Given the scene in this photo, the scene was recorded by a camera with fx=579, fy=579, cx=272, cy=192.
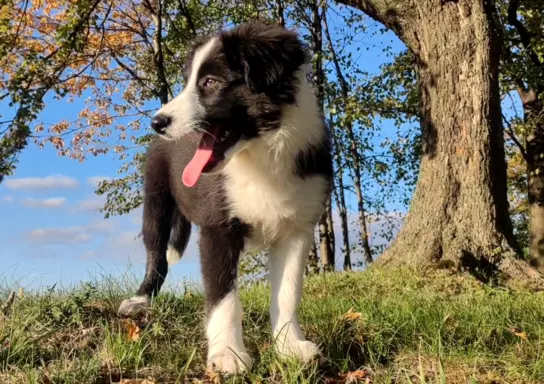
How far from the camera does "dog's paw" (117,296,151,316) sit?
13.1 ft

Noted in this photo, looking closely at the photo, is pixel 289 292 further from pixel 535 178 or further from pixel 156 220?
pixel 535 178

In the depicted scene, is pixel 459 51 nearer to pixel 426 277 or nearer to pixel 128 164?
pixel 426 277

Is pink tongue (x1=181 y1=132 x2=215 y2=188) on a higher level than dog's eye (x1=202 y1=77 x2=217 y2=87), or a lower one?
lower

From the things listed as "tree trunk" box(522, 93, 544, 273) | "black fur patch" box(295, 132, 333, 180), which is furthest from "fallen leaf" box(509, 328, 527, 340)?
"tree trunk" box(522, 93, 544, 273)

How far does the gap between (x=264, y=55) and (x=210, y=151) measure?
2.01 ft

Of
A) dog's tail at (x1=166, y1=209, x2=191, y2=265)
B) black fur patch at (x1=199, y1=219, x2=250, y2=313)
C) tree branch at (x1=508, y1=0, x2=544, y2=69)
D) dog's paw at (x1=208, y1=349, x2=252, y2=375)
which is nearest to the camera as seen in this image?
dog's paw at (x1=208, y1=349, x2=252, y2=375)

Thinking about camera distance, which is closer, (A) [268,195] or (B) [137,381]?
(B) [137,381]

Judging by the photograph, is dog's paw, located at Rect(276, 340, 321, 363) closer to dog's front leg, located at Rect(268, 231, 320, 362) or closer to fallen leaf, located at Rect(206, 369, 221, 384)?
dog's front leg, located at Rect(268, 231, 320, 362)

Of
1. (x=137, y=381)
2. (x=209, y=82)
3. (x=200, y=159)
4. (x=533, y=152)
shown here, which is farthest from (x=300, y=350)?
(x=533, y=152)

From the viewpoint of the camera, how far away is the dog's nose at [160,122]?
2.98 meters

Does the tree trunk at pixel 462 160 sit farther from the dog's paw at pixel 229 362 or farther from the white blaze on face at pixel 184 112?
the white blaze on face at pixel 184 112

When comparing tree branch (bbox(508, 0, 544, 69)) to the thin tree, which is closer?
tree branch (bbox(508, 0, 544, 69))

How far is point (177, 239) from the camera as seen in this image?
16.7ft

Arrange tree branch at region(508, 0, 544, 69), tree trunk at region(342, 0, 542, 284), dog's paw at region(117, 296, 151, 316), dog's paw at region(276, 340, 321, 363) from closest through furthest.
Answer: dog's paw at region(276, 340, 321, 363) < dog's paw at region(117, 296, 151, 316) < tree trunk at region(342, 0, 542, 284) < tree branch at region(508, 0, 544, 69)
